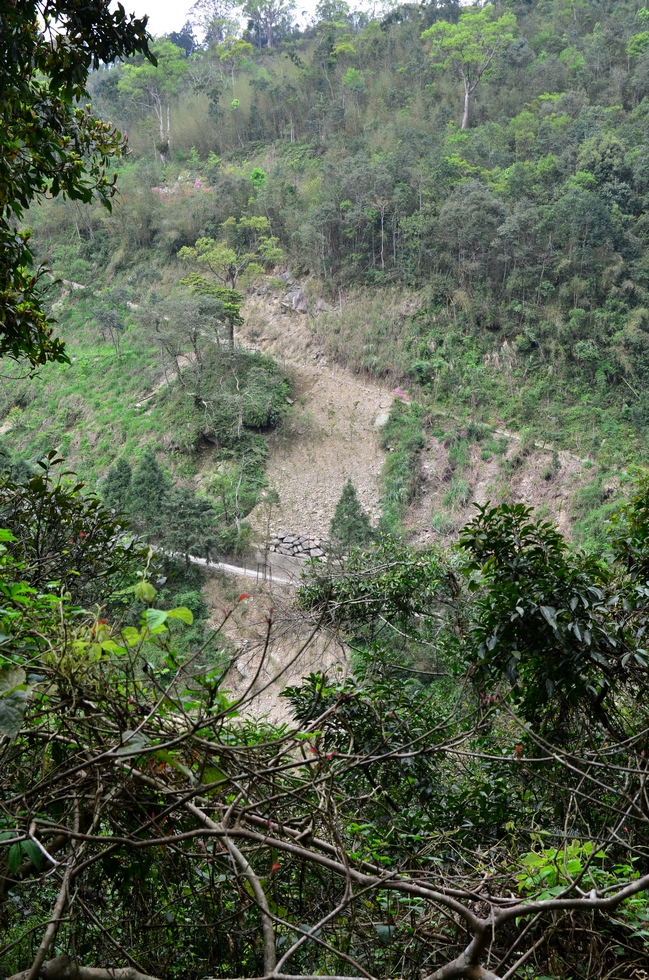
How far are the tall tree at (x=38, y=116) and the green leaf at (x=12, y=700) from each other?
1.84 metres

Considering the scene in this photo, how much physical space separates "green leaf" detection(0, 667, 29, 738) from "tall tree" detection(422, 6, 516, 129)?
24.9 m

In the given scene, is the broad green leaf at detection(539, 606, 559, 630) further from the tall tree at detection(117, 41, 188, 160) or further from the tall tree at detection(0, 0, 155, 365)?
the tall tree at detection(117, 41, 188, 160)

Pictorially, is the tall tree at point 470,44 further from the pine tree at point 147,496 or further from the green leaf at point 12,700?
the green leaf at point 12,700

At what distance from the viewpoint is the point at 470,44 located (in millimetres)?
24031

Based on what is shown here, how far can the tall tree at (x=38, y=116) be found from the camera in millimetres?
2420

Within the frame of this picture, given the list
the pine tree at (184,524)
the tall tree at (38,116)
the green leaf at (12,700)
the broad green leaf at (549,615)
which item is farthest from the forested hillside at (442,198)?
the green leaf at (12,700)

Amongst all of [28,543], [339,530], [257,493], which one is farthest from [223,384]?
[28,543]

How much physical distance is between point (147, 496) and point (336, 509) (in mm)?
3509

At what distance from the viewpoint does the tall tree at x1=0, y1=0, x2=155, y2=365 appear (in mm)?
2420

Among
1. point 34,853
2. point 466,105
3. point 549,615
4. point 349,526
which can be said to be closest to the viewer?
point 34,853

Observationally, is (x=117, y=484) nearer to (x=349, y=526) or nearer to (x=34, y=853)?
(x=349, y=526)

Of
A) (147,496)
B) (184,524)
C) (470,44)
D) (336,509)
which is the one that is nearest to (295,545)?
(336,509)

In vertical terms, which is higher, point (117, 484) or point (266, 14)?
point (266, 14)

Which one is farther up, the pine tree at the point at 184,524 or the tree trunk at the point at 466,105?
the tree trunk at the point at 466,105
